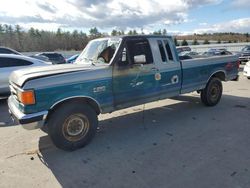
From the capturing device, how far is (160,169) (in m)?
3.78

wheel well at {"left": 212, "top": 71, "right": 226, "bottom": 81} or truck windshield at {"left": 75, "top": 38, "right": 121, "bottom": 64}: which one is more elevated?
truck windshield at {"left": 75, "top": 38, "right": 121, "bottom": 64}

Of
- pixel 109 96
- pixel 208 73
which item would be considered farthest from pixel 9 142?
pixel 208 73

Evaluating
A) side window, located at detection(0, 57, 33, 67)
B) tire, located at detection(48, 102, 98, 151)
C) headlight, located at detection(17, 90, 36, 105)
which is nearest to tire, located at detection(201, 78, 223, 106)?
tire, located at detection(48, 102, 98, 151)

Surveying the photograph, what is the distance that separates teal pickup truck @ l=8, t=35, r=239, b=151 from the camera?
4102mm

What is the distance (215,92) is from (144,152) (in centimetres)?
400

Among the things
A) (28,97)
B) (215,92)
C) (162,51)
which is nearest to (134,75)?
(162,51)

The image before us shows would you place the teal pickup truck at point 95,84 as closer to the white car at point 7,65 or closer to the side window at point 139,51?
the side window at point 139,51

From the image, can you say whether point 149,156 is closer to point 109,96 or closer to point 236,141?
point 109,96

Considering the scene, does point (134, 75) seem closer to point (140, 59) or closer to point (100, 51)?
point (140, 59)

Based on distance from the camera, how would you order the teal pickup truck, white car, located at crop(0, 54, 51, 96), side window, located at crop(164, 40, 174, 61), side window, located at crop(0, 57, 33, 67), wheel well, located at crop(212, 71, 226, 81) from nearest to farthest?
the teal pickup truck → side window, located at crop(164, 40, 174, 61) → wheel well, located at crop(212, 71, 226, 81) → white car, located at crop(0, 54, 51, 96) → side window, located at crop(0, 57, 33, 67)

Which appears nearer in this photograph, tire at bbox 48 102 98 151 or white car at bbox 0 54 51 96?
tire at bbox 48 102 98 151

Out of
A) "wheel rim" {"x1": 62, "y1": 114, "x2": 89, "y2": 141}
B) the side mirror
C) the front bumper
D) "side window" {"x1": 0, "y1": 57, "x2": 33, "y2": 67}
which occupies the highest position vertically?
the side mirror

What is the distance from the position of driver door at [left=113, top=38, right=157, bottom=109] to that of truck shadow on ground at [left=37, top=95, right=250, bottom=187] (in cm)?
76

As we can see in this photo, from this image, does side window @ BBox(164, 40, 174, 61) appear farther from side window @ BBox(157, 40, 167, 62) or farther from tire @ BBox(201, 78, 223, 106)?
tire @ BBox(201, 78, 223, 106)
